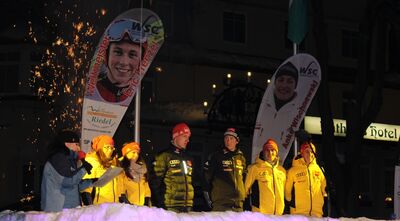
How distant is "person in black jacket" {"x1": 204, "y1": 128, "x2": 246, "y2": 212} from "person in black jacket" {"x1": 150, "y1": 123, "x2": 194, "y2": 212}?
554mm

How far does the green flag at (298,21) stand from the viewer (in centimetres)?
1446

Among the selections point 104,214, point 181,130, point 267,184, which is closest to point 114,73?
point 181,130

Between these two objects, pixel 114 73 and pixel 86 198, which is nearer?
pixel 86 198

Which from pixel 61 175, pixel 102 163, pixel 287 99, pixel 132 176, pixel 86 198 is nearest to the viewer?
pixel 61 175

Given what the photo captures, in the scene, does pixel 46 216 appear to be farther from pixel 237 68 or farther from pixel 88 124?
pixel 237 68

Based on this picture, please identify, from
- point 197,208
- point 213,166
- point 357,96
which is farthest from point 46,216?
point 357,96

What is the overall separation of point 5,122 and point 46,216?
46.9ft

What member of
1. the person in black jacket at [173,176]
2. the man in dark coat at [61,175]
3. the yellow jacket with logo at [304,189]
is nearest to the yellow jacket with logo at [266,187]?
the yellow jacket with logo at [304,189]

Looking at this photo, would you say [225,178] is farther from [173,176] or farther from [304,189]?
[304,189]

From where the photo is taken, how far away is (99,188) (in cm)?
880

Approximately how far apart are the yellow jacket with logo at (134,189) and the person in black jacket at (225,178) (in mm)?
893

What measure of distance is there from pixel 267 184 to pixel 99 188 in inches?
93.0

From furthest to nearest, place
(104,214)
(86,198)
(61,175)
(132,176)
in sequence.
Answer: (132,176)
(86,198)
(61,175)
(104,214)

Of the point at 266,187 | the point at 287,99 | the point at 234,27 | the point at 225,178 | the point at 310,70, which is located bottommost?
the point at 266,187
